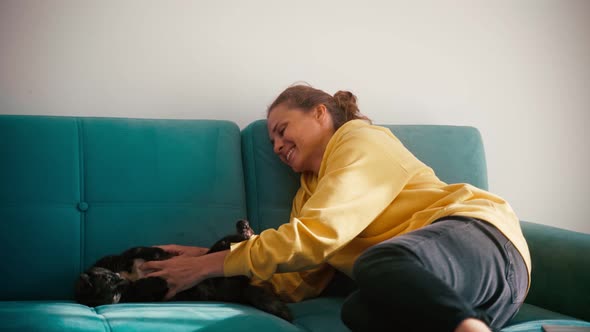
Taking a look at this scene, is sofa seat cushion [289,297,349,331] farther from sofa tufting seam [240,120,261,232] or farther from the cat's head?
the cat's head

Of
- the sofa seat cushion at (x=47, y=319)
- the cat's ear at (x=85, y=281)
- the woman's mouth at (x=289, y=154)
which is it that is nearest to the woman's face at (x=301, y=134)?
the woman's mouth at (x=289, y=154)

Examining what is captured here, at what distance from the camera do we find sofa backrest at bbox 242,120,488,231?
6.58 ft

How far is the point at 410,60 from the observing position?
2604 millimetres

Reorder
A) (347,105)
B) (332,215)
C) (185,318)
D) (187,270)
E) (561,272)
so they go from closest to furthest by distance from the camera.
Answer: (185,318) < (332,215) < (187,270) < (561,272) < (347,105)

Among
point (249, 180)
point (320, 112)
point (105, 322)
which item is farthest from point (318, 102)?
point (105, 322)

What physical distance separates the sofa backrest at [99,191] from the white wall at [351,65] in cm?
32

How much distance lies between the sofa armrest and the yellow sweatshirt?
12.4 inches

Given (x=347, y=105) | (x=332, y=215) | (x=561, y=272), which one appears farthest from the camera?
(x=347, y=105)

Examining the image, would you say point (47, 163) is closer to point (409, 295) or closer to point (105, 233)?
point (105, 233)

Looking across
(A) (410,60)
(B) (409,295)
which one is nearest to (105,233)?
(B) (409,295)

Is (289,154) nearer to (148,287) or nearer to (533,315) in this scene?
(148,287)

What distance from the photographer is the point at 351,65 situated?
8.25 feet

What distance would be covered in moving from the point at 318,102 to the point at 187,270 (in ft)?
2.28

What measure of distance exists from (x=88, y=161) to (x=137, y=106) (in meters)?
0.43
